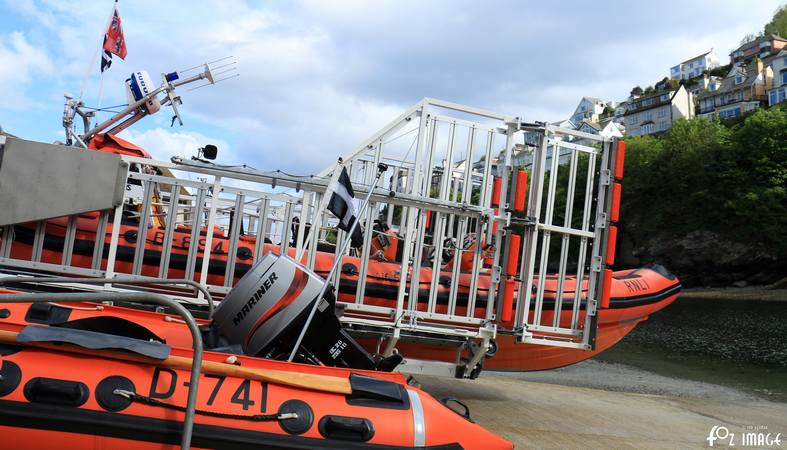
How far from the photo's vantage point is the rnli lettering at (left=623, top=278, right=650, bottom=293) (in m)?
6.54

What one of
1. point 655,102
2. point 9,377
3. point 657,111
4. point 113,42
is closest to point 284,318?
point 9,377

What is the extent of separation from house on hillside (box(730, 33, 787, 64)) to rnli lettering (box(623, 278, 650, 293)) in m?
72.2

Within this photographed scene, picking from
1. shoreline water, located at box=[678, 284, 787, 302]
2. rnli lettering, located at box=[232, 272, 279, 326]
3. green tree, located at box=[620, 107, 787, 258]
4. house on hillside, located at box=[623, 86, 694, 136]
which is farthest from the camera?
house on hillside, located at box=[623, 86, 694, 136]

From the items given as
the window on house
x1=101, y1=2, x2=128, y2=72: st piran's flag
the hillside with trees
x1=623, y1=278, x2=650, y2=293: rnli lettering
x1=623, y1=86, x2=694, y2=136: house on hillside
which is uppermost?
x1=623, y1=86, x2=694, y2=136: house on hillside

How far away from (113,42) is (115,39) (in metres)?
0.06

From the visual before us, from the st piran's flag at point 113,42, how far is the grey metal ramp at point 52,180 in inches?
185

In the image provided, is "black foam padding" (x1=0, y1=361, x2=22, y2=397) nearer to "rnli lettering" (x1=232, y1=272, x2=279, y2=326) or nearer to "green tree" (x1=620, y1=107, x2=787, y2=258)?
"rnli lettering" (x1=232, y1=272, x2=279, y2=326)

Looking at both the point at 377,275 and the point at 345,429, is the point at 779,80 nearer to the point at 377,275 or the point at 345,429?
the point at 377,275

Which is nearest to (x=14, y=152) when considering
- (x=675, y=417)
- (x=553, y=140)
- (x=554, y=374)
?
(x=553, y=140)

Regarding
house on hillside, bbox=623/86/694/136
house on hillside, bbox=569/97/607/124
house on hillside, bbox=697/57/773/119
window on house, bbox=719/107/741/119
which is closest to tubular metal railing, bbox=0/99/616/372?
house on hillside, bbox=697/57/773/119

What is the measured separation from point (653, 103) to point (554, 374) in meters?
72.1

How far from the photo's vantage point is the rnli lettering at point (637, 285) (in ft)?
21.5

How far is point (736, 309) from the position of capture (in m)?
29.6

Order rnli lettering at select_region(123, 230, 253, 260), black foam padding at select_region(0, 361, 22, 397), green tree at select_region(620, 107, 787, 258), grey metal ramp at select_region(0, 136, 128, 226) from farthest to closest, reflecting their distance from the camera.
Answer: green tree at select_region(620, 107, 787, 258), rnli lettering at select_region(123, 230, 253, 260), grey metal ramp at select_region(0, 136, 128, 226), black foam padding at select_region(0, 361, 22, 397)
